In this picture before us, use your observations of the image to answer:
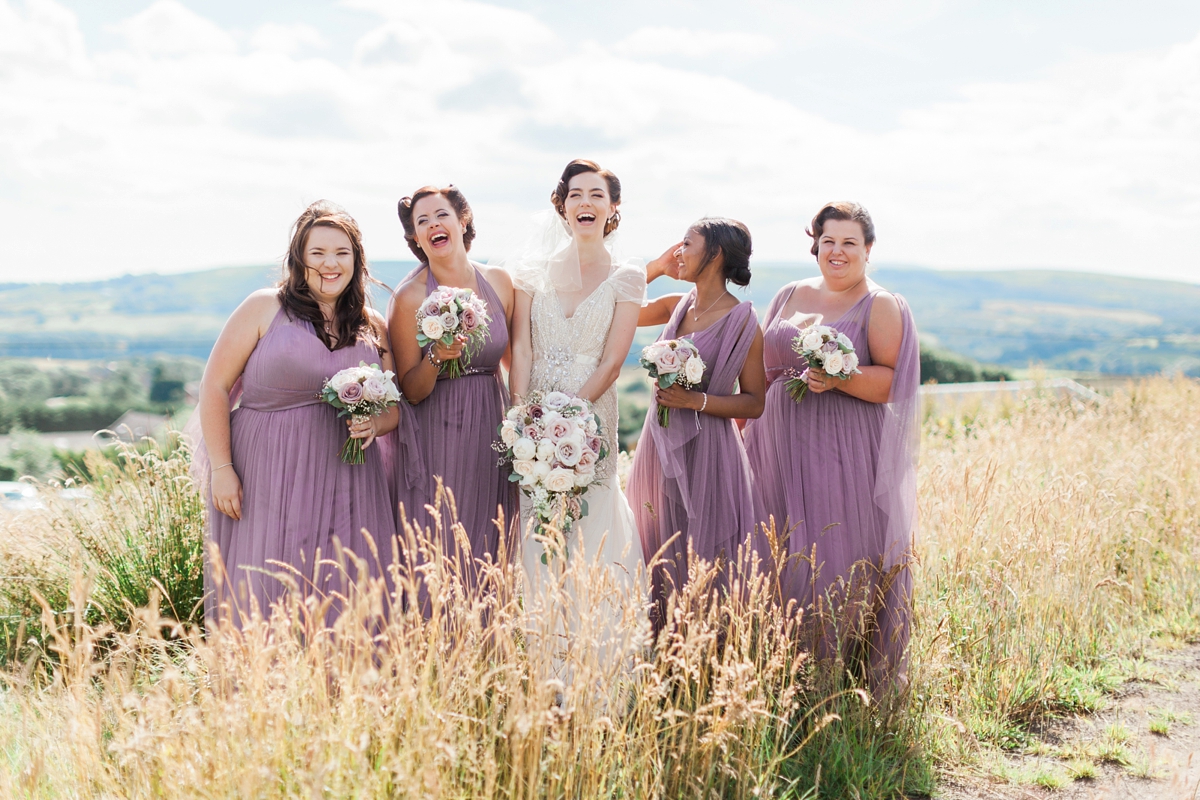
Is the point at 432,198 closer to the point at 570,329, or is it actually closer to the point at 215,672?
the point at 570,329

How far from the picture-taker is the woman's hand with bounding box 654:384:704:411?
463cm

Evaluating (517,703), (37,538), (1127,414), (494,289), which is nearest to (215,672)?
(517,703)

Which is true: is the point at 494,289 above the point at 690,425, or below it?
above

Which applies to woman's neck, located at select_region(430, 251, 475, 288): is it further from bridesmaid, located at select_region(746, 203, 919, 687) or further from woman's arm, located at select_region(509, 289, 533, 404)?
bridesmaid, located at select_region(746, 203, 919, 687)

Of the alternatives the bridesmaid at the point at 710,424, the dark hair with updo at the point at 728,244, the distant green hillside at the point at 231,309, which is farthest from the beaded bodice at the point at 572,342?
the distant green hillside at the point at 231,309

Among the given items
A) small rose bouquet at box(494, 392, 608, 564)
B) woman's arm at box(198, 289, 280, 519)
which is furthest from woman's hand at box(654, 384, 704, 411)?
woman's arm at box(198, 289, 280, 519)

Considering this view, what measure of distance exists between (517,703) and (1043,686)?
368 centimetres

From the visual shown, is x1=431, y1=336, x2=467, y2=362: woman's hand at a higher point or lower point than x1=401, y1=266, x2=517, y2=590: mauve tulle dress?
higher

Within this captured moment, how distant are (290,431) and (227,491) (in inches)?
17.0

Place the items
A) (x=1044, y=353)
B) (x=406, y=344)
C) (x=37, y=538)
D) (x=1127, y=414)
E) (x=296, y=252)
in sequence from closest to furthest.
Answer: (x=296, y=252), (x=406, y=344), (x=37, y=538), (x=1127, y=414), (x=1044, y=353)

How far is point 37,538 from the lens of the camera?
19.0ft

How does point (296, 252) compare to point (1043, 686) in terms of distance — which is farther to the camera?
point (1043, 686)

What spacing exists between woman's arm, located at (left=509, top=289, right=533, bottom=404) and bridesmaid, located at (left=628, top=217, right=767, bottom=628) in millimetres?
783

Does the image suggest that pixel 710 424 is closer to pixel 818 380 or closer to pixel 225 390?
pixel 818 380
